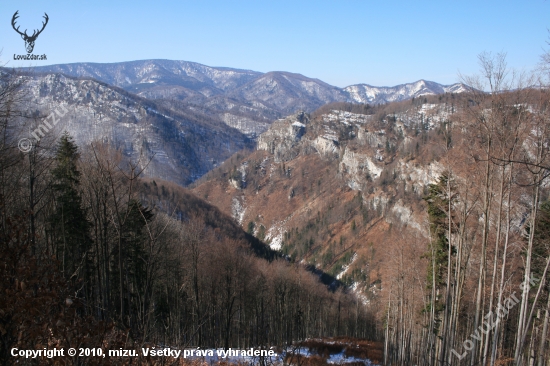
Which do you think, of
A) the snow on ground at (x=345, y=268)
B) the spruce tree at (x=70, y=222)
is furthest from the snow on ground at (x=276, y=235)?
the spruce tree at (x=70, y=222)

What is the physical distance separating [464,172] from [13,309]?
44.5ft

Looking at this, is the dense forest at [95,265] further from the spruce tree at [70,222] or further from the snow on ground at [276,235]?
the snow on ground at [276,235]

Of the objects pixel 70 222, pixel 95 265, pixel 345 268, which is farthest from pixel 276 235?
pixel 70 222

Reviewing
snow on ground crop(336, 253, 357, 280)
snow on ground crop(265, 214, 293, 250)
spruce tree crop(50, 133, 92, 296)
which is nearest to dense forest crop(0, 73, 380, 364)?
spruce tree crop(50, 133, 92, 296)

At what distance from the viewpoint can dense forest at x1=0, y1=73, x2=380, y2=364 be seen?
16.7 ft

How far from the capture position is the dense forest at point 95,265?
5090mm

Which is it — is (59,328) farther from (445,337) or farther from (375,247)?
(375,247)

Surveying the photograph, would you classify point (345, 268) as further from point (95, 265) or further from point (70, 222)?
point (70, 222)

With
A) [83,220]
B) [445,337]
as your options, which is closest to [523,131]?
[445,337]

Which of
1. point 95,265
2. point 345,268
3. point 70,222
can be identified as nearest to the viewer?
point 70,222

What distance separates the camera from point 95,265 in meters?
21.5

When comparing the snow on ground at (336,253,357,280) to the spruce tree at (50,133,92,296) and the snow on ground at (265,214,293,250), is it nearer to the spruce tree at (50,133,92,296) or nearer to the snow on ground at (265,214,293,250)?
the snow on ground at (265,214,293,250)

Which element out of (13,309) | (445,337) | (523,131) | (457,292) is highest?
(523,131)

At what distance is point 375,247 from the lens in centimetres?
13538
